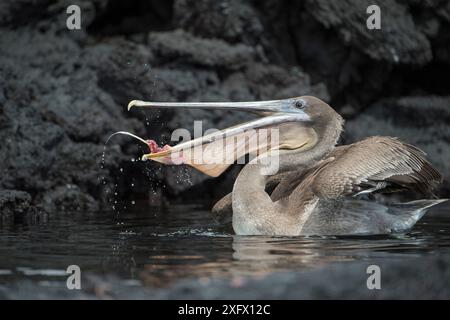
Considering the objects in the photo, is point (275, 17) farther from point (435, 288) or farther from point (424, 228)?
point (435, 288)

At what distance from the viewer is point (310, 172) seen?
745 cm

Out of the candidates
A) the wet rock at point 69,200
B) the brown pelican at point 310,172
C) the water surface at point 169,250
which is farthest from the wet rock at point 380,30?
the brown pelican at point 310,172

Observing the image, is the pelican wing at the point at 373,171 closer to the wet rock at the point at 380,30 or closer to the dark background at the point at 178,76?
the dark background at the point at 178,76

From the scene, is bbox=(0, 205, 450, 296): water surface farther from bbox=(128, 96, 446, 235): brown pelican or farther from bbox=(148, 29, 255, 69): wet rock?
bbox=(148, 29, 255, 69): wet rock

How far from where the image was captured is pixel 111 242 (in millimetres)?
6531

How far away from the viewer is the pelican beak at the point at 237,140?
711cm

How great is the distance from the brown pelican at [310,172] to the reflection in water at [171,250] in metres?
0.23

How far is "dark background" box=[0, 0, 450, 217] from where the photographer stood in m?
10.1

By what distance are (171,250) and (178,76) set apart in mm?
5363

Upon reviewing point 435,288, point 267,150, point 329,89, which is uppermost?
point 329,89

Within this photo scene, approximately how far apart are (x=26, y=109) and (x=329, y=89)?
426cm

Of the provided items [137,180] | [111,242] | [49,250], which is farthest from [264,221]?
[137,180]
